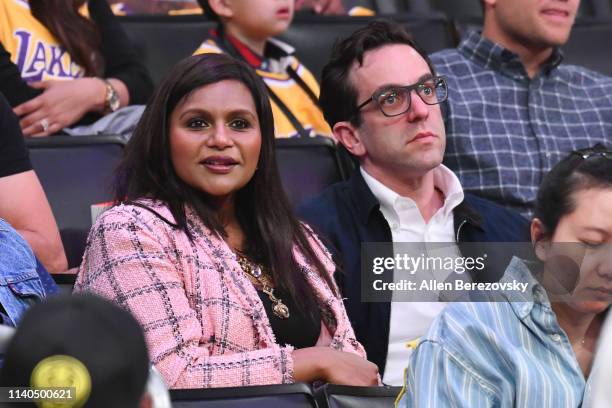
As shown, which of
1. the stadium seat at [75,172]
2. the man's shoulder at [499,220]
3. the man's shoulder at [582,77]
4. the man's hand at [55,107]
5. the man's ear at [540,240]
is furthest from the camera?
the man's shoulder at [582,77]

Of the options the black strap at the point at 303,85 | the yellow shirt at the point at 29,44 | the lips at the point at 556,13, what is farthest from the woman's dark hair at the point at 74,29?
the lips at the point at 556,13

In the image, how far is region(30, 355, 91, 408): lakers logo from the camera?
84cm

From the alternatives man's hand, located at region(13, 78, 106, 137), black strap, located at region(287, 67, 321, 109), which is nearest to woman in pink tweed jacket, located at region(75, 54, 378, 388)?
man's hand, located at region(13, 78, 106, 137)

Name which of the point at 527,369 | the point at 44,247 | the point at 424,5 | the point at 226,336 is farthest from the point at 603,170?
the point at 424,5

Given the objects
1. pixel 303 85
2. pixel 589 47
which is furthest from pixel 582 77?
pixel 303 85

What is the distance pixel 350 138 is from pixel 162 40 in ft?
3.12

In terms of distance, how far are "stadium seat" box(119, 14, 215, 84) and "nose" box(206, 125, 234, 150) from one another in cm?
123

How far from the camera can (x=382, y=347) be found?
2.40m

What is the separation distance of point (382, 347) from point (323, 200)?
364 millimetres

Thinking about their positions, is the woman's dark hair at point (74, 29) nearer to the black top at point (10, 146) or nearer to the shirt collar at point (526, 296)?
the black top at point (10, 146)

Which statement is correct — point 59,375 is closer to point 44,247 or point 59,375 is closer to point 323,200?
point 44,247

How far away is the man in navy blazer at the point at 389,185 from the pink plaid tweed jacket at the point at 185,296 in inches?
16.2

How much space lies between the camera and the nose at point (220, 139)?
218 cm

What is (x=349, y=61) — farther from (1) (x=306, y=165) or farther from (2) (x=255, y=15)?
(2) (x=255, y=15)
